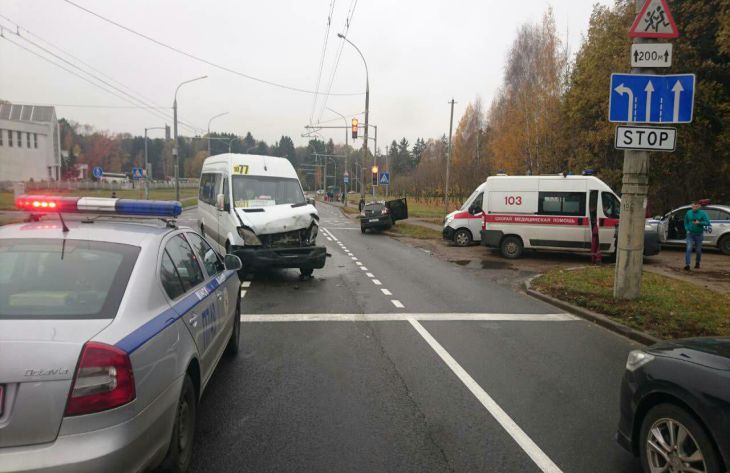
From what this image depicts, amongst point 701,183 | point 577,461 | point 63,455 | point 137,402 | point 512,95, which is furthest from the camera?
point 512,95

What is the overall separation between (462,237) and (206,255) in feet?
52.0

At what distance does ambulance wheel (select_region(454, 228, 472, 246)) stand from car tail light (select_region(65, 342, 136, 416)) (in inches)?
708

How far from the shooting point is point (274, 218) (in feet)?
35.5

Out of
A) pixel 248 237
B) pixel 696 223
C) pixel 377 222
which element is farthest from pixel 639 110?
pixel 377 222

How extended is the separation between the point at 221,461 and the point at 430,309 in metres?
5.67

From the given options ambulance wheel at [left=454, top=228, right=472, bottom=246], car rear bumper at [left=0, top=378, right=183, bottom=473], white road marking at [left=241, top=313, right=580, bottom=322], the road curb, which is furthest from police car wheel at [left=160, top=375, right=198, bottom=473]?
ambulance wheel at [left=454, top=228, right=472, bottom=246]

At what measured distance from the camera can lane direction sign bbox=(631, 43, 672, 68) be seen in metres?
8.30

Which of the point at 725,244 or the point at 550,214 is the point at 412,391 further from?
the point at 725,244

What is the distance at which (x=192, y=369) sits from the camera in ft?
12.0

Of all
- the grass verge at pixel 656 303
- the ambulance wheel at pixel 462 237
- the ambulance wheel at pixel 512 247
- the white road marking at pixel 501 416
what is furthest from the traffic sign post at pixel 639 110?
Answer: the ambulance wheel at pixel 462 237

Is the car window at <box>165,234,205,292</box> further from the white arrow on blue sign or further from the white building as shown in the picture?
the white building

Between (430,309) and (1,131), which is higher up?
(1,131)

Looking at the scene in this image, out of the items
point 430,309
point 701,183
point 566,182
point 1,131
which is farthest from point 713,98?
point 1,131

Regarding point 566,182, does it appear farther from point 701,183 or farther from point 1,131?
point 1,131
